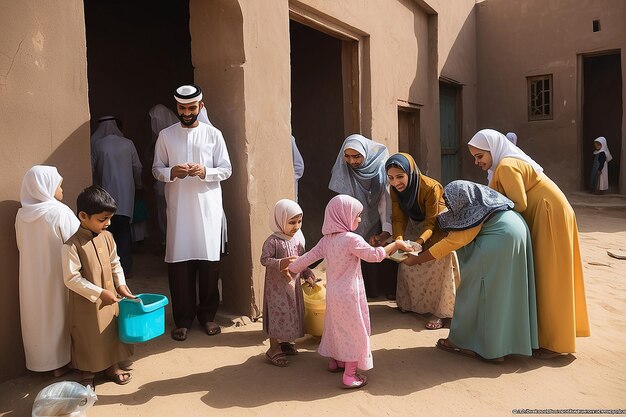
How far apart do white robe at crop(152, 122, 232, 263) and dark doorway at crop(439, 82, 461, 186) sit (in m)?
7.01

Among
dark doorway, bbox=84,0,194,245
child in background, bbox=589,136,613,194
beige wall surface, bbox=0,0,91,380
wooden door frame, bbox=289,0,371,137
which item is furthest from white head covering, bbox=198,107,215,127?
child in background, bbox=589,136,613,194

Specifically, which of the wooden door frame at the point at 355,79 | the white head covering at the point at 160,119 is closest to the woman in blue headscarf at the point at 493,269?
the wooden door frame at the point at 355,79

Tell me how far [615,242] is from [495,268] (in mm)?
5395

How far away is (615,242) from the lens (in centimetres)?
793

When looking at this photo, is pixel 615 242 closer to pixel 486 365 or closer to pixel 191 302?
pixel 486 365

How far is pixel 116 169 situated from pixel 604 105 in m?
13.5

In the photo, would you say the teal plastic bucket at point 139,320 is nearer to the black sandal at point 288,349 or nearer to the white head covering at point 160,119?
the black sandal at point 288,349

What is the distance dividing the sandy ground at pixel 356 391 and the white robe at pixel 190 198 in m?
0.70

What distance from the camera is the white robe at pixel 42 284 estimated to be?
3.19 meters

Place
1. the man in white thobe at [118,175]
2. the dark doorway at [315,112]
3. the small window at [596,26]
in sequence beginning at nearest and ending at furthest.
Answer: the man in white thobe at [118,175] → the dark doorway at [315,112] → the small window at [596,26]

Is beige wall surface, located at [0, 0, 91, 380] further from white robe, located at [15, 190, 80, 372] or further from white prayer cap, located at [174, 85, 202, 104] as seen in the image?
white prayer cap, located at [174, 85, 202, 104]

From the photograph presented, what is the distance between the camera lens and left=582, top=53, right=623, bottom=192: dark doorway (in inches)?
563

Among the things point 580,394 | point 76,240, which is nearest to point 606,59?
point 580,394

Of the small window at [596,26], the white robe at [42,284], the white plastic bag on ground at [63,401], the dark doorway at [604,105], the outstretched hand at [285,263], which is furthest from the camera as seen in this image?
the dark doorway at [604,105]
